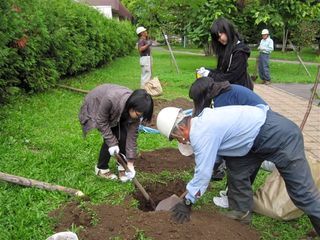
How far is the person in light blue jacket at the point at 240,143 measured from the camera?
9.71 ft

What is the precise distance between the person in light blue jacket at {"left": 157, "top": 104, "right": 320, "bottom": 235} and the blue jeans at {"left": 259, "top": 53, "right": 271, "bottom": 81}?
1080cm

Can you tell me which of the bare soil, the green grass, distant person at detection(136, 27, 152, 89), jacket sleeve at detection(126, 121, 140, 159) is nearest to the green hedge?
the green grass

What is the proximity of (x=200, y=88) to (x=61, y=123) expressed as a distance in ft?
12.7

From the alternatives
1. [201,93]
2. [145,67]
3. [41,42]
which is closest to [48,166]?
[201,93]

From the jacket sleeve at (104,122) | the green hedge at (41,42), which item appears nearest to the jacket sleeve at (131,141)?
the jacket sleeve at (104,122)

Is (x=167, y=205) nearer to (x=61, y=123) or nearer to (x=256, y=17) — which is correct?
(x=61, y=123)

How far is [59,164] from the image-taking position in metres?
4.89

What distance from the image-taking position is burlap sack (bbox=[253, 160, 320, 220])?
3891mm

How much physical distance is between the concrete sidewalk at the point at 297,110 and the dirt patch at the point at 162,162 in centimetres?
149

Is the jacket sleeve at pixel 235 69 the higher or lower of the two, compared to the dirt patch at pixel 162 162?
higher

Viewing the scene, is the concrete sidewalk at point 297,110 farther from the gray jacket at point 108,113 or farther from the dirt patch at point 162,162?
the gray jacket at point 108,113

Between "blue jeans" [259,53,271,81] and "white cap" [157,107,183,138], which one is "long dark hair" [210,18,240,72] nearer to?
"white cap" [157,107,183,138]

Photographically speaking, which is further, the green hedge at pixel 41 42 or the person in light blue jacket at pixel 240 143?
the green hedge at pixel 41 42

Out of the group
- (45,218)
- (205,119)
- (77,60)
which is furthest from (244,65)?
(77,60)
